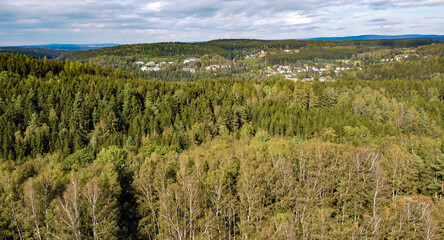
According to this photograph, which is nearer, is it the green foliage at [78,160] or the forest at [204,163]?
the forest at [204,163]

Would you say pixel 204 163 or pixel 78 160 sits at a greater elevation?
pixel 204 163

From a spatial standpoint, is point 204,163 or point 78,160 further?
point 78,160

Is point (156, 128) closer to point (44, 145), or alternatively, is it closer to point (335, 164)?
point (44, 145)

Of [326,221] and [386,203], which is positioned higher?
[326,221]

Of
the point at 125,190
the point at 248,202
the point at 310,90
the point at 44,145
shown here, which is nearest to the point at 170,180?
the point at 125,190

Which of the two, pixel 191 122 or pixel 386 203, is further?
pixel 191 122

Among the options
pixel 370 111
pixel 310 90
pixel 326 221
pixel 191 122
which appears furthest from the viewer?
pixel 310 90

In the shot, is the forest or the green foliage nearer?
the forest

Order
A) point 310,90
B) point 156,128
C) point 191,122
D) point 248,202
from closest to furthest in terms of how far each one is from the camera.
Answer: point 248,202, point 156,128, point 191,122, point 310,90
